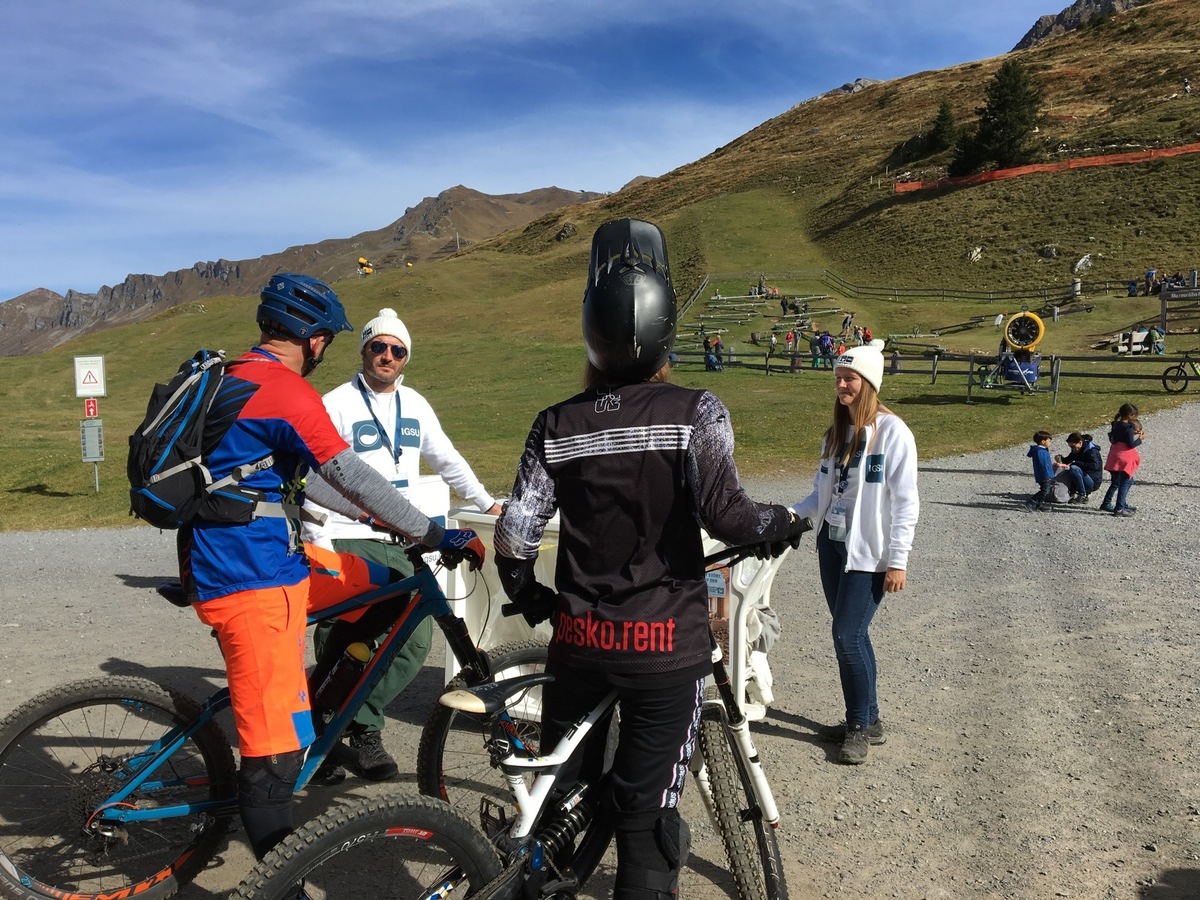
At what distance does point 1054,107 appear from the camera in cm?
8425

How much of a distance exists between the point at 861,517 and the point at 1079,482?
28.7 feet

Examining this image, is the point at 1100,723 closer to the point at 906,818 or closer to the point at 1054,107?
the point at 906,818

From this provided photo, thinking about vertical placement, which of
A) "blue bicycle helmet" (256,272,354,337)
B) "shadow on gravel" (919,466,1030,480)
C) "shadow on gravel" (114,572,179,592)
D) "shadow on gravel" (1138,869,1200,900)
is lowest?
"shadow on gravel" (114,572,179,592)

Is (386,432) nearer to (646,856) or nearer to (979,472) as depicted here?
(646,856)

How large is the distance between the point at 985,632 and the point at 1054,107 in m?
94.2

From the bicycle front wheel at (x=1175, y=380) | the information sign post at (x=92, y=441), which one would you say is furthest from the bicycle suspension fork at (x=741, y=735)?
the bicycle front wheel at (x=1175, y=380)

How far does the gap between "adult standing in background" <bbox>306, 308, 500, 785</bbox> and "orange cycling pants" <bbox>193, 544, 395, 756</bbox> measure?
1264 millimetres

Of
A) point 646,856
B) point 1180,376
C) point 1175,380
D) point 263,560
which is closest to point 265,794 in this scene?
point 263,560

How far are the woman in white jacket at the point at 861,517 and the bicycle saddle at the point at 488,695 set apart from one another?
89.5 inches

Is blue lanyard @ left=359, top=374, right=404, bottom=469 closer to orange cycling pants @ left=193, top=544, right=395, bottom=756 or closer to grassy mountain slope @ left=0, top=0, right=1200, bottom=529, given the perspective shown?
orange cycling pants @ left=193, top=544, right=395, bottom=756

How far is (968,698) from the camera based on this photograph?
5.32 metres

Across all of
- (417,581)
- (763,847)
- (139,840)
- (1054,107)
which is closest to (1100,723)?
(763,847)

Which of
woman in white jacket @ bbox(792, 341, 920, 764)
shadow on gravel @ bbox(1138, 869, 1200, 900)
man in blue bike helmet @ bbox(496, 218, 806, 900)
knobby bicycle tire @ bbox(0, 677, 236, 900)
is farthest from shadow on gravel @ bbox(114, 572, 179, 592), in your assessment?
shadow on gravel @ bbox(1138, 869, 1200, 900)

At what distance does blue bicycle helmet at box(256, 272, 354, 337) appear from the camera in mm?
2873
